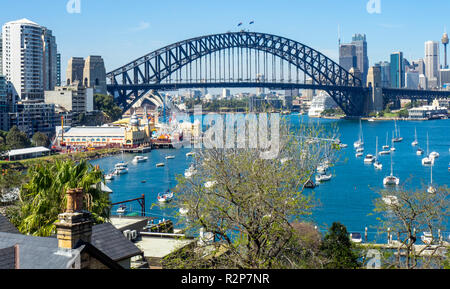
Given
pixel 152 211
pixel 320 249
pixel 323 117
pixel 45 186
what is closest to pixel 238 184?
pixel 45 186

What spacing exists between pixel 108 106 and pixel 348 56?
75019mm

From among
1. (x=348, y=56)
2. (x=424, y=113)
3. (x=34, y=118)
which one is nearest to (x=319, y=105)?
(x=424, y=113)

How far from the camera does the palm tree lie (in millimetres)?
7052

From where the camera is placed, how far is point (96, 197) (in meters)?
7.76

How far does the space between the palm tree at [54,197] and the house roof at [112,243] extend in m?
1.33

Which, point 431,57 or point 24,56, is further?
point 431,57

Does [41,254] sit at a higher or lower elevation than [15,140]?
lower

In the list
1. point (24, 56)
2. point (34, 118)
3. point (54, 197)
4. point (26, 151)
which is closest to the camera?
point (54, 197)

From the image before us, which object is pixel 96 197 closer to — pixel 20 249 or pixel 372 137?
pixel 20 249

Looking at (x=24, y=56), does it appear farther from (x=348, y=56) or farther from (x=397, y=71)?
(x=397, y=71)

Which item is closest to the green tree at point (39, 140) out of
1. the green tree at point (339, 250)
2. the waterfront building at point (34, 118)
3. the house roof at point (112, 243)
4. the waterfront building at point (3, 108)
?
the waterfront building at point (34, 118)

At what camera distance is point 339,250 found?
834cm

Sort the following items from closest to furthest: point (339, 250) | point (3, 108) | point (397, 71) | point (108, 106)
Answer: point (339, 250) → point (3, 108) → point (108, 106) → point (397, 71)
